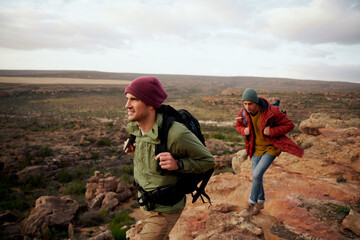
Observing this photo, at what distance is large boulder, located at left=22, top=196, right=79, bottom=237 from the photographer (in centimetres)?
551

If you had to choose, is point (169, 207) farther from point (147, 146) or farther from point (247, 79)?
point (247, 79)

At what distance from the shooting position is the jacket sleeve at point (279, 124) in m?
3.02

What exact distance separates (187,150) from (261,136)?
199cm

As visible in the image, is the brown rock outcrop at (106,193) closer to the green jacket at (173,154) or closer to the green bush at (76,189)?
the green bush at (76,189)

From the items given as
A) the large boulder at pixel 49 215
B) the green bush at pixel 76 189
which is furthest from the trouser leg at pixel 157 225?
the green bush at pixel 76 189

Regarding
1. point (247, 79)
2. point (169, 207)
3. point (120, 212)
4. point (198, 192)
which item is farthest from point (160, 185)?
point (247, 79)

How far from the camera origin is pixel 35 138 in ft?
52.9

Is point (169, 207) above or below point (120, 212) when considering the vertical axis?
above

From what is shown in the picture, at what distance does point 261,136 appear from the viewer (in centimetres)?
324

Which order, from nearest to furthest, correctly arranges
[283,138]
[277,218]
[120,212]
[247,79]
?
[283,138], [277,218], [120,212], [247,79]

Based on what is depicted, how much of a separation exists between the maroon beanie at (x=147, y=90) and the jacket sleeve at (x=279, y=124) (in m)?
1.98

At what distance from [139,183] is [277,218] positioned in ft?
8.92

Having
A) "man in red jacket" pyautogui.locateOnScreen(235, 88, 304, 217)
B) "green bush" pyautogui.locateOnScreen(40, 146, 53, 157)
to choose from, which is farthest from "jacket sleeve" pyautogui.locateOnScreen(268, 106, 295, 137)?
"green bush" pyautogui.locateOnScreen(40, 146, 53, 157)

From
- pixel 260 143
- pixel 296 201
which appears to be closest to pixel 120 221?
pixel 296 201
